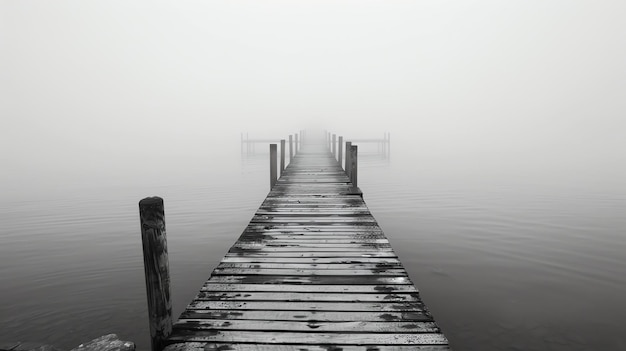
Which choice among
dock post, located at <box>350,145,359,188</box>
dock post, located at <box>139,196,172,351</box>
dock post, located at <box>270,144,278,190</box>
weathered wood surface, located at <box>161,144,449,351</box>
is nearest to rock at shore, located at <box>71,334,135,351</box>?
dock post, located at <box>139,196,172,351</box>

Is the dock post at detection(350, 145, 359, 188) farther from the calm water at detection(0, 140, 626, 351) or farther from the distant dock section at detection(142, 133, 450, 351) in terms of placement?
the distant dock section at detection(142, 133, 450, 351)

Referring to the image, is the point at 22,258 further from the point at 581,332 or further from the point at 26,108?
the point at 26,108

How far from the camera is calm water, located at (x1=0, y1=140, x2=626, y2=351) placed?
5.95m

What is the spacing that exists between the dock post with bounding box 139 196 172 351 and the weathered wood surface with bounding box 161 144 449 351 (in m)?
0.15

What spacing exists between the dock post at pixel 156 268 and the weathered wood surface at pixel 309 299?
15 cm

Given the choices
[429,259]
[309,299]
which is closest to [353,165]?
[429,259]

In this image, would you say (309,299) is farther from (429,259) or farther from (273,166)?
(273,166)

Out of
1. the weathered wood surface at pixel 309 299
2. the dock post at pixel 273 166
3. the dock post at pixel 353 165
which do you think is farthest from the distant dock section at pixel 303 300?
the dock post at pixel 273 166

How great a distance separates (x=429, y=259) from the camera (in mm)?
9211

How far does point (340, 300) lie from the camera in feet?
12.8

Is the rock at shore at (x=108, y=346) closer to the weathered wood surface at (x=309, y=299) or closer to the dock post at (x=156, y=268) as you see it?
the dock post at (x=156, y=268)

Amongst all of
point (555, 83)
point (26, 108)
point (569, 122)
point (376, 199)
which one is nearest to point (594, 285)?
point (376, 199)

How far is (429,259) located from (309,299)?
6.07 m

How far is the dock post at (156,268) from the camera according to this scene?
10.6 feet
